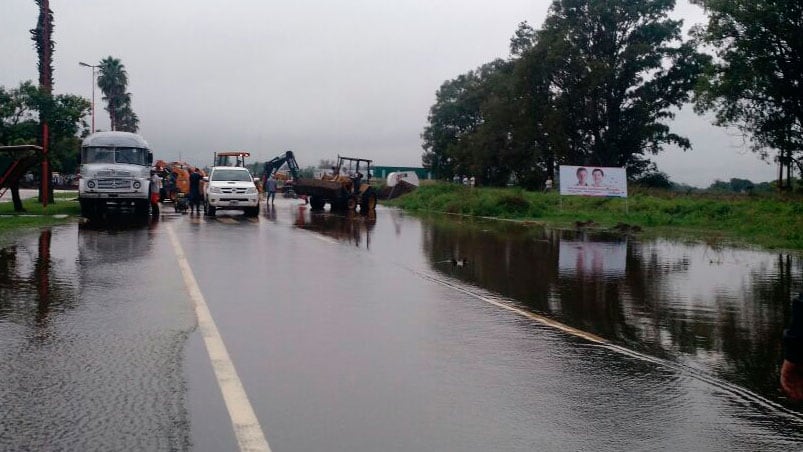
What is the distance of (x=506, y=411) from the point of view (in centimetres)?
577

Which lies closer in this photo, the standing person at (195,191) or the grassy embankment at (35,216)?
the grassy embankment at (35,216)

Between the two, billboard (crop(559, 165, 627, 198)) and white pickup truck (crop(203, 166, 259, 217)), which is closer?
white pickup truck (crop(203, 166, 259, 217))

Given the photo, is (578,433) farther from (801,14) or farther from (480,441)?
(801,14)

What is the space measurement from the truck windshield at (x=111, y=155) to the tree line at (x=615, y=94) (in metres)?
29.0

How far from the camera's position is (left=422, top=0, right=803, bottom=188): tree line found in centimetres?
4200

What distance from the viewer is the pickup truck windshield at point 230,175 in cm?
3147

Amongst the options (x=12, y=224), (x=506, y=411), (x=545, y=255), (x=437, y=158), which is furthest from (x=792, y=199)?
(x=437, y=158)

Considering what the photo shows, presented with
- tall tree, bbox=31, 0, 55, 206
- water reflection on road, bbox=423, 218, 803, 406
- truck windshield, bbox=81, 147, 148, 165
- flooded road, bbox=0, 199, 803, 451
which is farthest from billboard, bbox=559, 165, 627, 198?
tall tree, bbox=31, 0, 55, 206

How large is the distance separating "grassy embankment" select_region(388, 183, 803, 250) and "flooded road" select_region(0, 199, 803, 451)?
10.4 meters

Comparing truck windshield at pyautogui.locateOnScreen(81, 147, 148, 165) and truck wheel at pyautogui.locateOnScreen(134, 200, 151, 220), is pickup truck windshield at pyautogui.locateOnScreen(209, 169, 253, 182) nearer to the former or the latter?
truck wheel at pyautogui.locateOnScreen(134, 200, 151, 220)

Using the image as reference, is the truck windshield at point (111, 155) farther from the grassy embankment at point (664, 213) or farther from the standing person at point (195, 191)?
the grassy embankment at point (664, 213)

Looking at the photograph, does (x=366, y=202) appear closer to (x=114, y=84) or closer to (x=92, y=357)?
(x=92, y=357)

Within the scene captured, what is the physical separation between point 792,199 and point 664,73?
27.5 meters

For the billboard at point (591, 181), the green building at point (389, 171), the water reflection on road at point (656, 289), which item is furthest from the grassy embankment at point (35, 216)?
the green building at point (389, 171)
